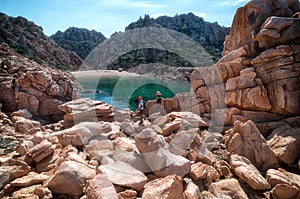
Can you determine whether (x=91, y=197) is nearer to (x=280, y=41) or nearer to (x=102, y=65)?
(x=280, y=41)

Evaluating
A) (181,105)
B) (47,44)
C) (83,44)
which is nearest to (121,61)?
(47,44)

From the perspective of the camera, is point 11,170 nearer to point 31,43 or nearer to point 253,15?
point 253,15

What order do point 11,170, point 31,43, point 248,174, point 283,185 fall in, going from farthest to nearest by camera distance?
1. point 31,43
2. point 248,174
3. point 283,185
4. point 11,170

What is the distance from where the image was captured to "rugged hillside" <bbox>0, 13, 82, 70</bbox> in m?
92.1

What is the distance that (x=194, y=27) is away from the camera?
17075 centimetres

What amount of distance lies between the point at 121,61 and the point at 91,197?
379 feet

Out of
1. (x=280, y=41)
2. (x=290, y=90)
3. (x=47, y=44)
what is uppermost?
(x=47, y=44)

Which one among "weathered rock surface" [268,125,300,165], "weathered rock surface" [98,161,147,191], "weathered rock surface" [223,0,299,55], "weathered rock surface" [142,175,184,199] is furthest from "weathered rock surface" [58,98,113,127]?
"weathered rock surface" [223,0,299,55]

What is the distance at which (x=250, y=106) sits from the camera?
13.9m

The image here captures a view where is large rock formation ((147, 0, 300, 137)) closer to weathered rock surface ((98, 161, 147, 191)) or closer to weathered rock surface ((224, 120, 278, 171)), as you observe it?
weathered rock surface ((224, 120, 278, 171))

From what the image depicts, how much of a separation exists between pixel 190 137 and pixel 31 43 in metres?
118

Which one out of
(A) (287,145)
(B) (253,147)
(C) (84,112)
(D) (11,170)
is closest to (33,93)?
(C) (84,112)

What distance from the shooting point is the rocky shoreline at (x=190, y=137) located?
6629mm

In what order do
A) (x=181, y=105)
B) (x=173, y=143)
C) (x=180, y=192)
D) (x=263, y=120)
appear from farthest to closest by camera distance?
1. (x=181, y=105)
2. (x=263, y=120)
3. (x=173, y=143)
4. (x=180, y=192)
